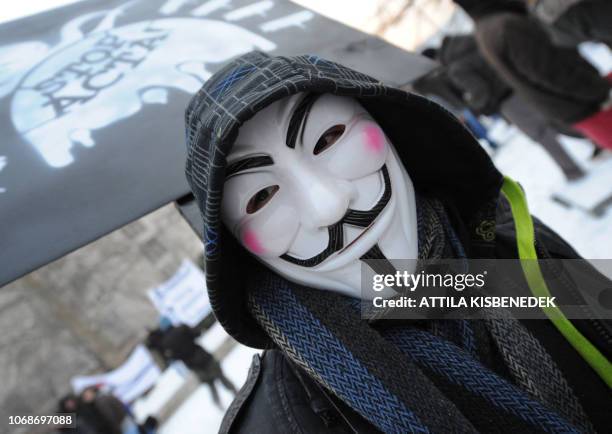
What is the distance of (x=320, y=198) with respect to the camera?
1.72ft

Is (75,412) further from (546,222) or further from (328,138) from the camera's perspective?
(546,222)

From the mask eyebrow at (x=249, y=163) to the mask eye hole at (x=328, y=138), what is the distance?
0.07 metres

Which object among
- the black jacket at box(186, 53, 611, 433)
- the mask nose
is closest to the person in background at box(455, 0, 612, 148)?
the black jacket at box(186, 53, 611, 433)

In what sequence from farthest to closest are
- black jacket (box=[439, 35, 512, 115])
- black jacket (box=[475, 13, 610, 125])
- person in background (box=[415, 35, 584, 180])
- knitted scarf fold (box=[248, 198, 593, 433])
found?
black jacket (box=[439, 35, 512, 115]) < person in background (box=[415, 35, 584, 180]) < black jacket (box=[475, 13, 610, 125]) < knitted scarf fold (box=[248, 198, 593, 433])

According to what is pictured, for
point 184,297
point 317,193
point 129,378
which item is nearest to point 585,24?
point 317,193

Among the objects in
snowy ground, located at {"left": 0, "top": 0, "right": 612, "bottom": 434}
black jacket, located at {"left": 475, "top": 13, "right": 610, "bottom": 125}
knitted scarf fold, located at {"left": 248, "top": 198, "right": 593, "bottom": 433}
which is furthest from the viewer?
snowy ground, located at {"left": 0, "top": 0, "right": 612, "bottom": 434}

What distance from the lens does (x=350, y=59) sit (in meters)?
1.09

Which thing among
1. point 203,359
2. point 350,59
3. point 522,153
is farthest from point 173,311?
point 522,153

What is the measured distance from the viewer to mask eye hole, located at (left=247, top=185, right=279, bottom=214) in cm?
54

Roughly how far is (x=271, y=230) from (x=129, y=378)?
1.41 metres

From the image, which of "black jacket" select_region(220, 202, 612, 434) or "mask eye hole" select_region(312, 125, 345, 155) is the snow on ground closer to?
"black jacket" select_region(220, 202, 612, 434)

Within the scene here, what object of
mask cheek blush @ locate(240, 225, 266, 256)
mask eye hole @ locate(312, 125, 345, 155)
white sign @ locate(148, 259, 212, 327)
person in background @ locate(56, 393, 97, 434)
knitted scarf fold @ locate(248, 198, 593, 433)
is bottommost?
person in background @ locate(56, 393, 97, 434)

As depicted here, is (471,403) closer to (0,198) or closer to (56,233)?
(56,233)

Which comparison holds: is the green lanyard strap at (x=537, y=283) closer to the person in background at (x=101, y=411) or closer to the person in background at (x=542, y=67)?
the person in background at (x=542, y=67)
